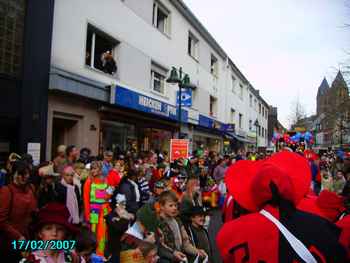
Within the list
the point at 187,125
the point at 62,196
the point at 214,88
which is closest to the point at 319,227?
the point at 62,196

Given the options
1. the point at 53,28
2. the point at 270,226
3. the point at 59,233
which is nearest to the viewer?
the point at 270,226

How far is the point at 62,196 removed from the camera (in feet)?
17.8

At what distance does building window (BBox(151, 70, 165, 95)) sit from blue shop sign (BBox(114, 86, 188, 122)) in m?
1.16

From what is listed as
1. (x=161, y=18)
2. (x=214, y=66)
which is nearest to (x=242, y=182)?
(x=161, y=18)

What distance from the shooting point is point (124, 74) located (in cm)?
1359

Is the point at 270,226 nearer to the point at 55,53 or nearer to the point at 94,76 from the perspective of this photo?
the point at 55,53

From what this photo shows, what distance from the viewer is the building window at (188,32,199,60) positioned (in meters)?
21.7

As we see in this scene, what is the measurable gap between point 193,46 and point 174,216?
64.6 feet

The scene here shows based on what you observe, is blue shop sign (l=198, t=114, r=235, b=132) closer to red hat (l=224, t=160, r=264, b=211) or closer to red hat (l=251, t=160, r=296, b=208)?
red hat (l=224, t=160, r=264, b=211)

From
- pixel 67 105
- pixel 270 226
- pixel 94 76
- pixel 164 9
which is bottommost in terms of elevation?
pixel 270 226

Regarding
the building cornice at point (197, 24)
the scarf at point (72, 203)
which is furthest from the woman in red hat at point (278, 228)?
the building cornice at point (197, 24)

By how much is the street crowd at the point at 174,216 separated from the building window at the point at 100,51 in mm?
5206

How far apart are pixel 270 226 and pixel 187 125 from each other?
18.2 meters
